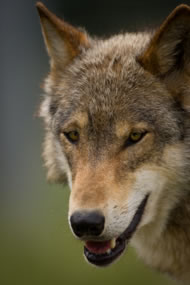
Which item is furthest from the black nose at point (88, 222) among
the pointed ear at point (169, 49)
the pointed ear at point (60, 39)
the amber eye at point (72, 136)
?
the pointed ear at point (60, 39)

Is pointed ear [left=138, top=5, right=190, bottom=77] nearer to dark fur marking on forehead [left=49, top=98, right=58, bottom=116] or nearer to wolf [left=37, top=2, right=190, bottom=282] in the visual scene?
wolf [left=37, top=2, right=190, bottom=282]

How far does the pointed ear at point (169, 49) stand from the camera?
14.5 ft

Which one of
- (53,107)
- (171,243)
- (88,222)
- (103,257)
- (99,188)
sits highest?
(53,107)

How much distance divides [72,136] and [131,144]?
2.09 ft

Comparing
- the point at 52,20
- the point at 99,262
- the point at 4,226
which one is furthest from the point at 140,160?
the point at 4,226

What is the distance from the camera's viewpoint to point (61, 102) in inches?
202

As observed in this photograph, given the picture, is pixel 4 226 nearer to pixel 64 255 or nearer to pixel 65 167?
pixel 64 255

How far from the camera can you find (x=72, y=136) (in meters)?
4.83

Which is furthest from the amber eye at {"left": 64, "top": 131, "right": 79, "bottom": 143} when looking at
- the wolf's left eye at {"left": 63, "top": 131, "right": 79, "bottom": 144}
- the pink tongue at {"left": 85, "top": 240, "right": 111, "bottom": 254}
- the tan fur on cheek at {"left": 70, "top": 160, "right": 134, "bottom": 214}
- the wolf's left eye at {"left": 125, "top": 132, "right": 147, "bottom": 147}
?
the pink tongue at {"left": 85, "top": 240, "right": 111, "bottom": 254}

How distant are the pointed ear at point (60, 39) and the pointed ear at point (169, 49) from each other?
84 centimetres

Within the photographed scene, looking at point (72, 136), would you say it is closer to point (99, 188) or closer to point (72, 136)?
point (72, 136)

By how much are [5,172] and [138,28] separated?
26.9 ft

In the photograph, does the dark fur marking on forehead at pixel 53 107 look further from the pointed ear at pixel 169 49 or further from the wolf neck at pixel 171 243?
the wolf neck at pixel 171 243

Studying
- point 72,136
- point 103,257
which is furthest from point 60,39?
point 103,257
